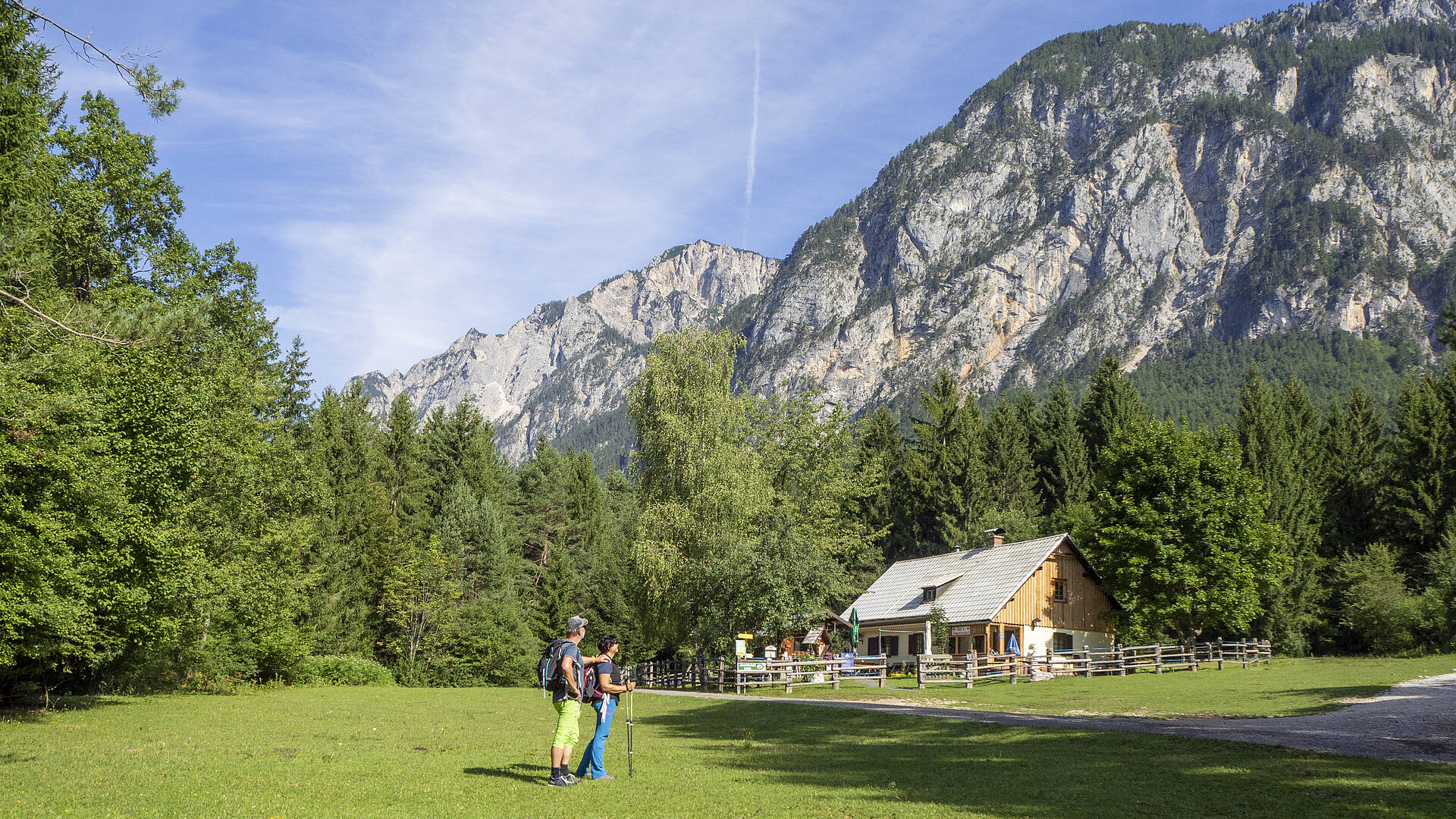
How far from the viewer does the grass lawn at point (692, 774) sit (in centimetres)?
868

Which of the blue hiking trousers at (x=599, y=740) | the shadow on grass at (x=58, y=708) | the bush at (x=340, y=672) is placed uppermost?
the blue hiking trousers at (x=599, y=740)

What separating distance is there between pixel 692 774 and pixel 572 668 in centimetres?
245

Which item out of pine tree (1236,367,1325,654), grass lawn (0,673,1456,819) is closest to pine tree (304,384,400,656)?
grass lawn (0,673,1456,819)

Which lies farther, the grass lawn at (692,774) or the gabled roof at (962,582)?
the gabled roof at (962,582)

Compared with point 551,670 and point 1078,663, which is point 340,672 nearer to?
point 1078,663

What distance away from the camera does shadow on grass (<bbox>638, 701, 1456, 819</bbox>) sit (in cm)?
887

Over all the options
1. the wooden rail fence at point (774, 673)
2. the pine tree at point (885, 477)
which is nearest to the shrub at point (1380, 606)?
the wooden rail fence at point (774, 673)

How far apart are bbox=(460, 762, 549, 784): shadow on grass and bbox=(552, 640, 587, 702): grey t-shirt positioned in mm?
1167

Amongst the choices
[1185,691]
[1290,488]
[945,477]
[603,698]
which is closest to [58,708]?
[603,698]

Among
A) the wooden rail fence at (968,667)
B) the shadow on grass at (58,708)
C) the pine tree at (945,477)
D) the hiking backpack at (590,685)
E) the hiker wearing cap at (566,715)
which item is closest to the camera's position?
the hiker wearing cap at (566,715)

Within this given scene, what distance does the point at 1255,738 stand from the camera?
13.4 metres

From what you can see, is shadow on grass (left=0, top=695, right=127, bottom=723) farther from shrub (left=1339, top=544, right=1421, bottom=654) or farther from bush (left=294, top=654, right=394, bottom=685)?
shrub (left=1339, top=544, right=1421, bottom=654)

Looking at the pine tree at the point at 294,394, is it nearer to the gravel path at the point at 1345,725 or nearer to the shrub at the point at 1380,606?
the gravel path at the point at 1345,725

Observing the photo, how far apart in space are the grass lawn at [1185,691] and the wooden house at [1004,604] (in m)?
7.28
